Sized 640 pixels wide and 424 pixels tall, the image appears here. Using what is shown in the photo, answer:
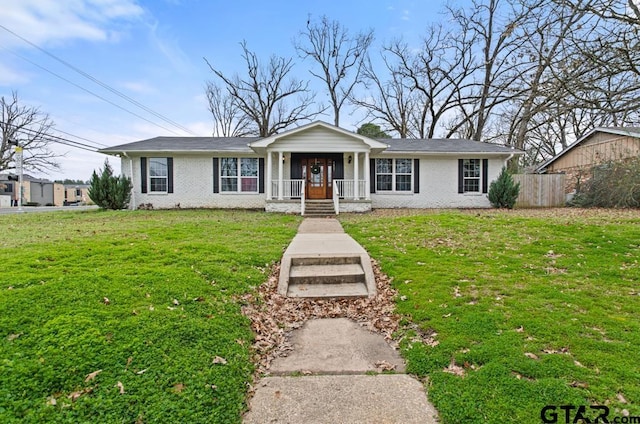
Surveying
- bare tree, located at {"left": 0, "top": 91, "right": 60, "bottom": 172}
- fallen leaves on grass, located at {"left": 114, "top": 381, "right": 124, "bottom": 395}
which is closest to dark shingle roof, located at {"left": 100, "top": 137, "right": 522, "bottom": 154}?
fallen leaves on grass, located at {"left": 114, "top": 381, "right": 124, "bottom": 395}

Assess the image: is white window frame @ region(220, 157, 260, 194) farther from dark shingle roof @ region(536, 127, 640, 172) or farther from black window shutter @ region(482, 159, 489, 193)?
dark shingle roof @ region(536, 127, 640, 172)

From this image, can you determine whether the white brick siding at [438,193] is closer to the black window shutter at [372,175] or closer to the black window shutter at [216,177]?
the black window shutter at [372,175]

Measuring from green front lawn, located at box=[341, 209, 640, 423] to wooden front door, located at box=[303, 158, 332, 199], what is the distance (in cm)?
856

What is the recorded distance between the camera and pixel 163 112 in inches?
1134

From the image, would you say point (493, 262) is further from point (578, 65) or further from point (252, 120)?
point (252, 120)

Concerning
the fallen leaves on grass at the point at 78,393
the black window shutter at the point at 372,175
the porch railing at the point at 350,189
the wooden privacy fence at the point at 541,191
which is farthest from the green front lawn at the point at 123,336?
the wooden privacy fence at the point at 541,191

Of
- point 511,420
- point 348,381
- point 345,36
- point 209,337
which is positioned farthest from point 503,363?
point 345,36

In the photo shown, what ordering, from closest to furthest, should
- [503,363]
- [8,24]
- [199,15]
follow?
[503,363] → [199,15] → [8,24]

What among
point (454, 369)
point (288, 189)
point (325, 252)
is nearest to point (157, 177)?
point (288, 189)

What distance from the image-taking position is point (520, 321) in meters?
3.42

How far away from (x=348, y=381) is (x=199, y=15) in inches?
578

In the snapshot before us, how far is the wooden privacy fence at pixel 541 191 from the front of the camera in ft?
54.0

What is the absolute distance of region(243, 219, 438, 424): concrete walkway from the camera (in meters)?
2.29

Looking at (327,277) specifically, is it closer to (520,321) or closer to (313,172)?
(520,321)
